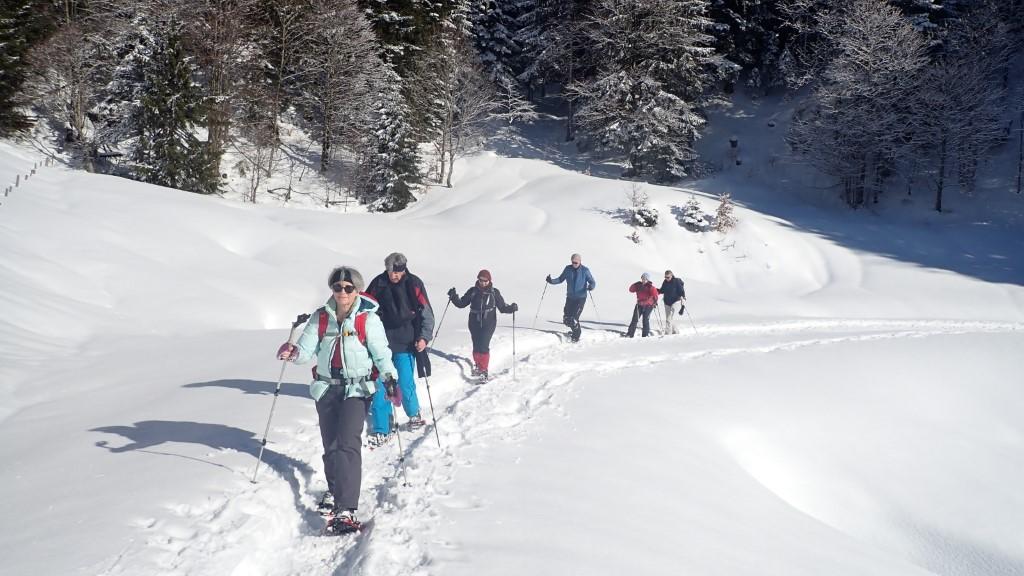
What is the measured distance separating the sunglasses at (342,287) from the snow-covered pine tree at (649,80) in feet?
98.4

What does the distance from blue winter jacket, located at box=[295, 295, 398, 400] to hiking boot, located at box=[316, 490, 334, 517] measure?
841mm

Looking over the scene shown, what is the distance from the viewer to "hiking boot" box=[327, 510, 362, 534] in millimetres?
3971

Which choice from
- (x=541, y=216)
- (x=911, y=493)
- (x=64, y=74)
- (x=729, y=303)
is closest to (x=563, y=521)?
(x=911, y=493)

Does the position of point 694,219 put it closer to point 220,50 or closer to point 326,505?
point 326,505

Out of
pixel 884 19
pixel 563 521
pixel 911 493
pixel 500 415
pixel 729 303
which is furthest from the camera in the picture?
pixel 884 19

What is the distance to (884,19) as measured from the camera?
29.4m

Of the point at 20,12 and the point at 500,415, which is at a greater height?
the point at 20,12

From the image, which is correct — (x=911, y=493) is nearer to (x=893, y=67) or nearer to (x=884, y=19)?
(x=893, y=67)

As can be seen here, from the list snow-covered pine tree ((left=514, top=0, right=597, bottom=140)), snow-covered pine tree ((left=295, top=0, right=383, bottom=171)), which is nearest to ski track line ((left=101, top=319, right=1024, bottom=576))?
snow-covered pine tree ((left=295, top=0, right=383, bottom=171))

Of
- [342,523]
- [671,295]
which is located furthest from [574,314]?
[342,523]

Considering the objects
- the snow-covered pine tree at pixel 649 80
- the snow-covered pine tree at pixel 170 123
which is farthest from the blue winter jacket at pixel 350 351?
the snow-covered pine tree at pixel 649 80

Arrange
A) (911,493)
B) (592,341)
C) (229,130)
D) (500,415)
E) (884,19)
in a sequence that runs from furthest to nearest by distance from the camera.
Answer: (884,19) → (229,130) → (592,341) → (911,493) → (500,415)

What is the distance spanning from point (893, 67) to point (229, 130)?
34085 millimetres

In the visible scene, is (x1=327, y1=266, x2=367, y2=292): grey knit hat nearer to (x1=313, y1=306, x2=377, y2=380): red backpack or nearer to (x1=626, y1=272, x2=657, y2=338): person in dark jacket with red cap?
(x1=313, y1=306, x2=377, y2=380): red backpack
